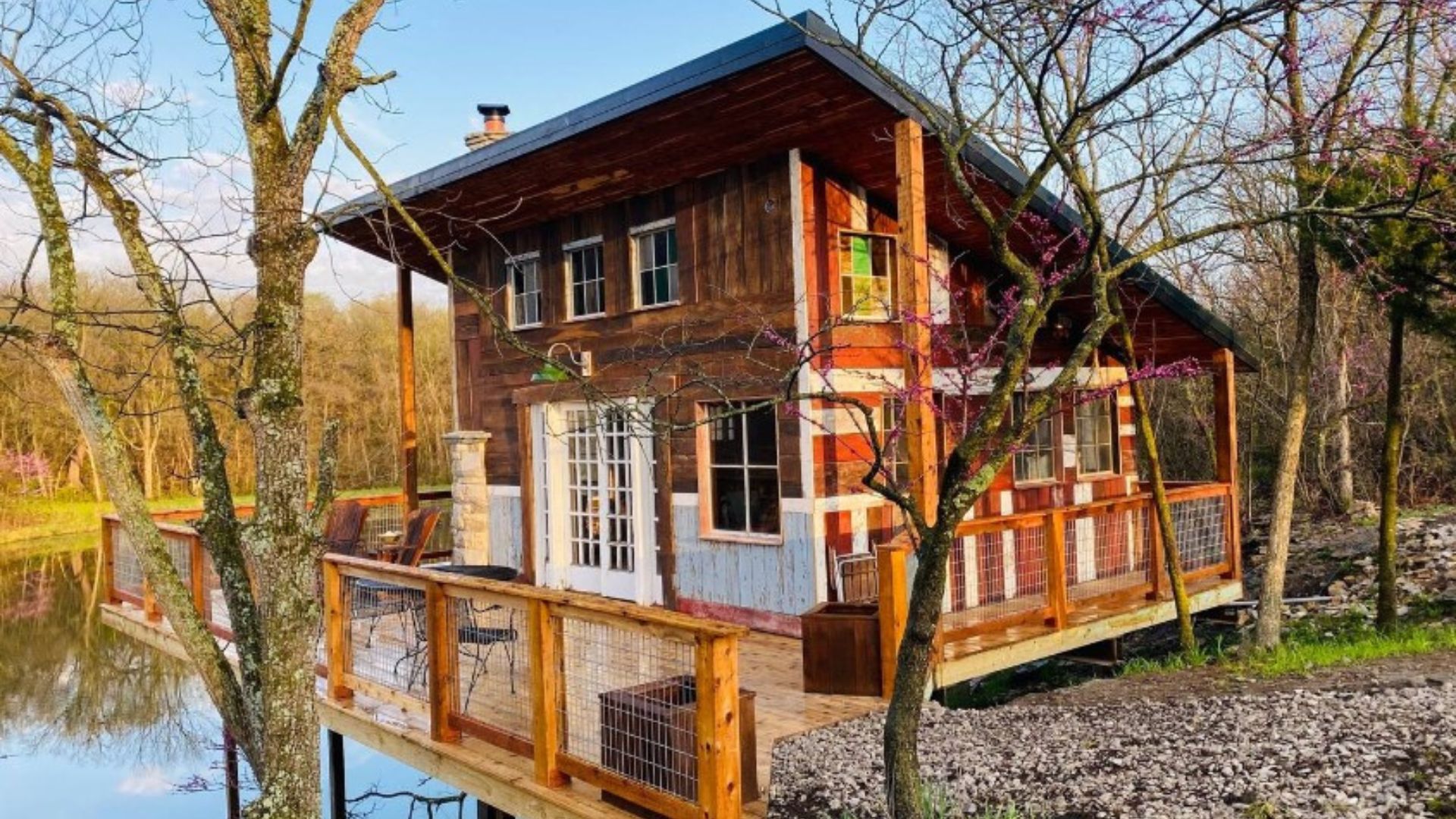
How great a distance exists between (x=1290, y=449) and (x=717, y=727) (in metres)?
5.84

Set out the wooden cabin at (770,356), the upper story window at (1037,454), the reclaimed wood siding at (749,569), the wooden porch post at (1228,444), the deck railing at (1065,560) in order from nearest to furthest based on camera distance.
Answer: the deck railing at (1065,560)
the wooden cabin at (770,356)
the reclaimed wood siding at (749,569)
the wooden porch post at (1228,444)
the upper story window at (1037,454)

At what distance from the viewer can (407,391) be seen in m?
11.4

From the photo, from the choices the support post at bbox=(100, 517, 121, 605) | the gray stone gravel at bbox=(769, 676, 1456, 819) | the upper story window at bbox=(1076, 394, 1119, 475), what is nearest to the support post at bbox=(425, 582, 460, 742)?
the gray stone gravel at bbox=(769, 676, 1456, 819)

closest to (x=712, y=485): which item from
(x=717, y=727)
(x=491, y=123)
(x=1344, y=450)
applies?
(x=717, y=727)

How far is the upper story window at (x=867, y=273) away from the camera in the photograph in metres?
7.81

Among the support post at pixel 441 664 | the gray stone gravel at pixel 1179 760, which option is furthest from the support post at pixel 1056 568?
the support post at pixel 441 664

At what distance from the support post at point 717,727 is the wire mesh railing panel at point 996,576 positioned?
107 inches

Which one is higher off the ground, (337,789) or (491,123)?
(491,123)

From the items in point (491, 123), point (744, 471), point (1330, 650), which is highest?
point (491, 123)

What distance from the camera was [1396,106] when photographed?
7934 mm

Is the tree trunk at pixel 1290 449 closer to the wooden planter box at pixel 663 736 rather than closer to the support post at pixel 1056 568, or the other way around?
the support post at pixel 1056 568

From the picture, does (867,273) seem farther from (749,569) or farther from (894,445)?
(749,569)

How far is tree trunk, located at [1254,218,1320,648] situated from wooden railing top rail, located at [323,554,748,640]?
205 inches

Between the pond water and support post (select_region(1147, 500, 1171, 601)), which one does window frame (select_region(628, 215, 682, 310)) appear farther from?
the pond water
